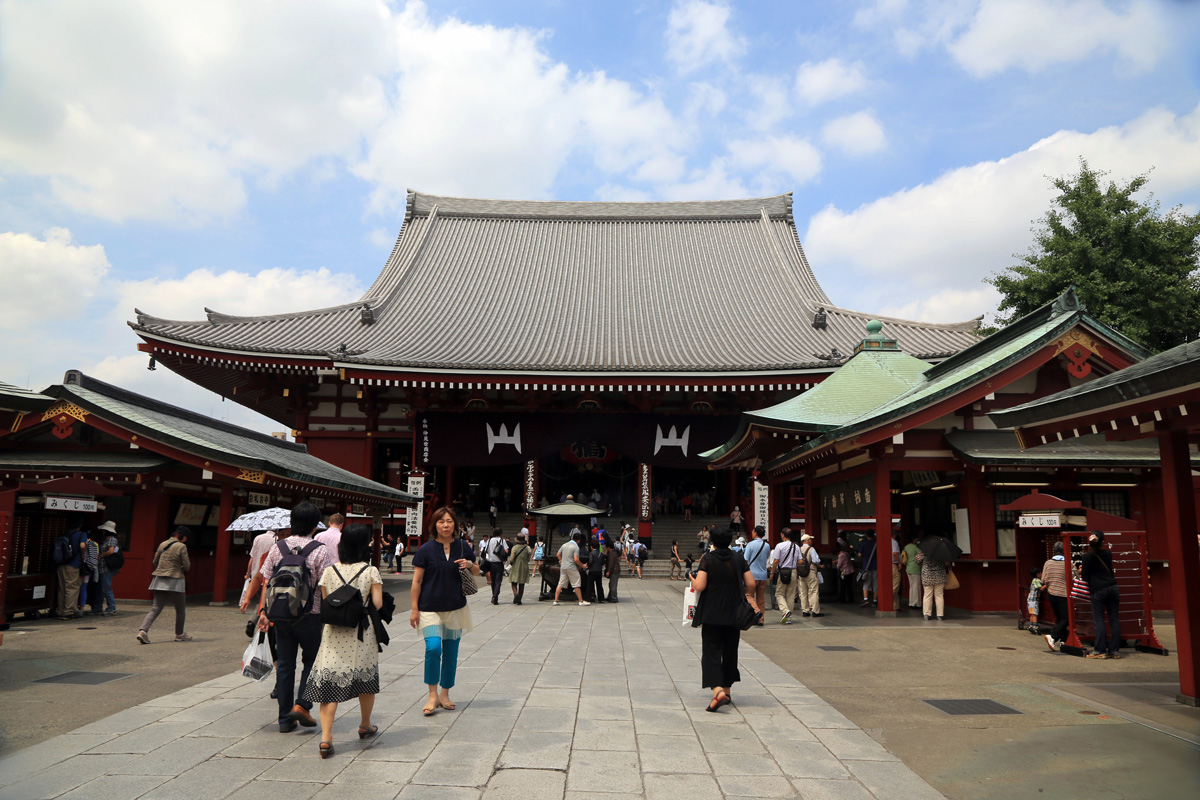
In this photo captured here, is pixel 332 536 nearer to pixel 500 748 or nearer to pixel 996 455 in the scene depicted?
pixel 500 748

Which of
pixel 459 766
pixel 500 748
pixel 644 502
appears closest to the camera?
pixel 459 766

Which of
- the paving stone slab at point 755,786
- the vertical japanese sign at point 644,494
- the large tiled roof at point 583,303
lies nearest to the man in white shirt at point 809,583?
the paving stone slab at point 755,786

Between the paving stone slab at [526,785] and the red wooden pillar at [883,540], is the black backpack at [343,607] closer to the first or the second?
the paving stone slab at [526,785]

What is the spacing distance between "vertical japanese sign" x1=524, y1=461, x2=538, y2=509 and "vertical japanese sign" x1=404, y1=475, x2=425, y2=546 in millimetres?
3476

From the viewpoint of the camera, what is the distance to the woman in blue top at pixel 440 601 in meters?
6.30

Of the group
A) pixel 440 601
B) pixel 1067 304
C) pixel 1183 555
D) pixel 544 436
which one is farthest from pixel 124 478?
pixel 1067 304

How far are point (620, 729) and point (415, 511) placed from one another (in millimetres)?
20141

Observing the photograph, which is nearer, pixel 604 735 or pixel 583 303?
pixel 604 735

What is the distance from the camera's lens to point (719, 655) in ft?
22.5

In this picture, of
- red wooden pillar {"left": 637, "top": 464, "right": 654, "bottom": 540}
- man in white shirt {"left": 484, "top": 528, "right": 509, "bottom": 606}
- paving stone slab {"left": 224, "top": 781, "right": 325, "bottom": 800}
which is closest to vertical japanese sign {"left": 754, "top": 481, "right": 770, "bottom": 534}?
red wooden pillar {"left": 637, "top": 464, "right": 654, "bottom": 540}

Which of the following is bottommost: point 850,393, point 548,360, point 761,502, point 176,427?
point 761,502

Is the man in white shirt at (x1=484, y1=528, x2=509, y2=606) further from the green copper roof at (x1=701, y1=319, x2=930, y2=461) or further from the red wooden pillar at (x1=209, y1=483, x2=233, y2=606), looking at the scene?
the green copper roof at (x1=701, y1=319, x2=930, y2=461)

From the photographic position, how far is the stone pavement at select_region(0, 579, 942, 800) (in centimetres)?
464

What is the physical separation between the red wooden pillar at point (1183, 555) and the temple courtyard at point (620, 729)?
15.4 inches
